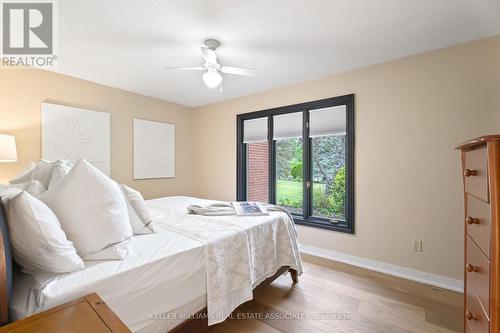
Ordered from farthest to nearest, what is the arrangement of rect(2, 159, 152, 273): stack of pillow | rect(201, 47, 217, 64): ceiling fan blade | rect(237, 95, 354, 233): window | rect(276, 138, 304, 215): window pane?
rect(276, 138, 304, 215): window pane
rect(237, 95, 354, 233): window
rect(201, 47, 217, 64): ceiling fan blade
rect(2, 159, 152, 273): stack of pillow

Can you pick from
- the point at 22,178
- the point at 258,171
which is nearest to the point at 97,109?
the point at 22,178

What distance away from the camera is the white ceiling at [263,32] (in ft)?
5.65

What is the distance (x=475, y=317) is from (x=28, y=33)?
3884 millimetres

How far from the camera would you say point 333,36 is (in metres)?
2.12

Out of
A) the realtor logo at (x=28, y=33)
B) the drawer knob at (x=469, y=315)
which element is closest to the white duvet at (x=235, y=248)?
the drawer knob at (x=469, y=315)

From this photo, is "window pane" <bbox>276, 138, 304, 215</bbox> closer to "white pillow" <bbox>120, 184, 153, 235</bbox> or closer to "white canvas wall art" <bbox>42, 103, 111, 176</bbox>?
"white pillow" <bbox>120, 184, 153, 235</bbox>

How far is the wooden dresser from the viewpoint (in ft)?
2.80

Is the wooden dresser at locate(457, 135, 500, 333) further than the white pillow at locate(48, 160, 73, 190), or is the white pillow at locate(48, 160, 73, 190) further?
the white pillow at locate(48, 160, 73, 190)

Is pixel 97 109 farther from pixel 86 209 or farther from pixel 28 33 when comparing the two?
pixel 86 209

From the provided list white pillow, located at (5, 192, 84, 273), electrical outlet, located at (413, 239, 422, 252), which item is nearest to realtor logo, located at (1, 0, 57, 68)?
white pillow, located at (5, 192, 84, 273)

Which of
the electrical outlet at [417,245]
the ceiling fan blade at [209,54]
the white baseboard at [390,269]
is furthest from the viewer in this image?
the electrical outlet at [417,245]

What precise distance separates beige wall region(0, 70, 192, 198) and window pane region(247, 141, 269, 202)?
1359 mm

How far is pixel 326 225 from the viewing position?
120 inches

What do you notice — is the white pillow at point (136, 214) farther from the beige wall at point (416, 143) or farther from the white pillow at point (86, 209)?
the beige wall at point (416, 143)
